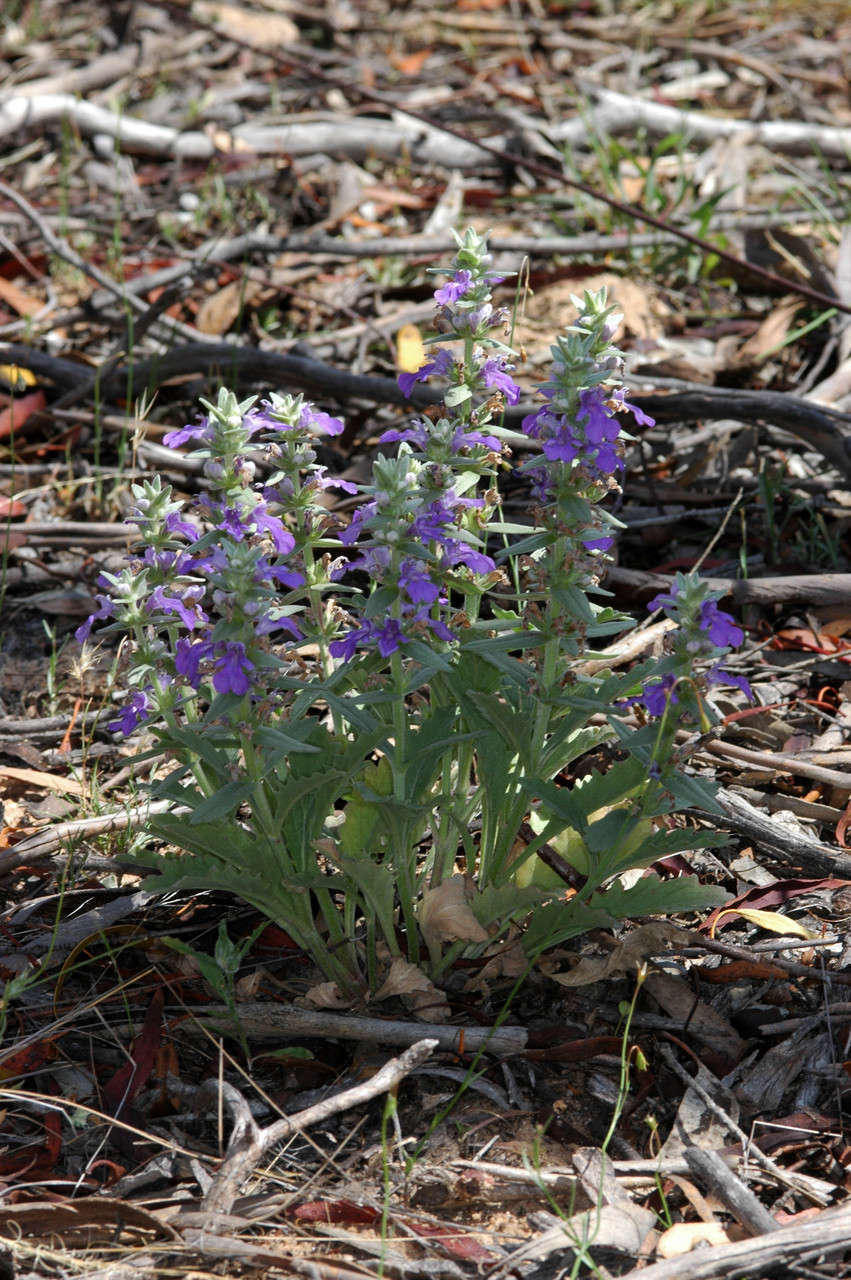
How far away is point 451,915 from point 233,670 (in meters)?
0.64

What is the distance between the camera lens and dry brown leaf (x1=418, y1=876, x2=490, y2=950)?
7.36 ft

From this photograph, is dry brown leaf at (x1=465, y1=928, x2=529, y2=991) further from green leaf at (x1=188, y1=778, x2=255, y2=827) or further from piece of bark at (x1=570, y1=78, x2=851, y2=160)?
piece of bark at (x1=570, y1=78, x2=851, y2=160)

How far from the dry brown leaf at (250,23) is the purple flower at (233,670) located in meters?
5.48

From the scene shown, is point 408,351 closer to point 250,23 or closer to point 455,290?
point 455,290

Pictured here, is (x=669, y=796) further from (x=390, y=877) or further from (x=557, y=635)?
(x=390, y=877)

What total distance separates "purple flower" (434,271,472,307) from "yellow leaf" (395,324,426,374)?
2.08m

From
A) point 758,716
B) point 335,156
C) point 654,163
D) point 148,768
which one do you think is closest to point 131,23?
point 335,156

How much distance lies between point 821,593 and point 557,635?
143cm

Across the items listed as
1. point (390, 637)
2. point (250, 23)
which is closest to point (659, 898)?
point (390, 637)

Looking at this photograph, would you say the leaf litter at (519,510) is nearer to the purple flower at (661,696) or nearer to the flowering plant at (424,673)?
the flowering plant at (424,673)

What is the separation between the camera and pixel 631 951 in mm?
2352

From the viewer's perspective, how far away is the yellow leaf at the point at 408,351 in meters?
4.31

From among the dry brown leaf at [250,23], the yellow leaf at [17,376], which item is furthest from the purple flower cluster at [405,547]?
the dry brown leaf at [250,23]

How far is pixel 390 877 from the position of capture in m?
2.23
